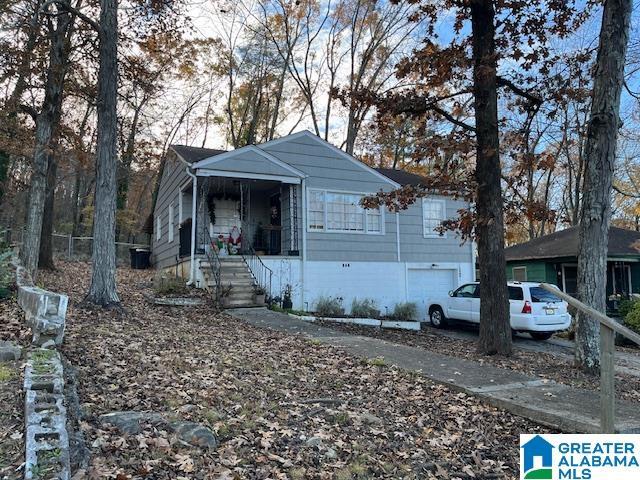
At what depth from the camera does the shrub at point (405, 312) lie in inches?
647

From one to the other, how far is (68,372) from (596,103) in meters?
8.27

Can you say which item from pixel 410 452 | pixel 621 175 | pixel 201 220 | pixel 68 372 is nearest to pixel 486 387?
pixel 410 452

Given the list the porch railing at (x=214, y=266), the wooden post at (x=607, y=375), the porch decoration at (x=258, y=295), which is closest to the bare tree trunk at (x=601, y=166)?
the wooden post at (x=607, y=375)

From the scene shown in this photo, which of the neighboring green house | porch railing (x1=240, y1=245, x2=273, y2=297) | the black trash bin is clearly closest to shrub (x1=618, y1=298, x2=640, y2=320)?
the neighboring green house

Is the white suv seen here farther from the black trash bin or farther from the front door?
the black trash bin

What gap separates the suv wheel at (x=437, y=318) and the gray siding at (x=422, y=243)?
7.19ft

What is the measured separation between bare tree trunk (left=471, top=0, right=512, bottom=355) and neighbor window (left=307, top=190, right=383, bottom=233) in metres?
7.20

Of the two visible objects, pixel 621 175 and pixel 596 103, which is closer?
pixel 596 103

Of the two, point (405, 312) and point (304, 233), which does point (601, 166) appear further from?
point (405, 312)

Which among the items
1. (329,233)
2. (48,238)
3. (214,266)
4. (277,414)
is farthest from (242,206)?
(277,414)

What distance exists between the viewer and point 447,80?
1008 cm

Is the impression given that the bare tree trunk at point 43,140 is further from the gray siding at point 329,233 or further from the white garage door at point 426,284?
the white garage door at point 426,284

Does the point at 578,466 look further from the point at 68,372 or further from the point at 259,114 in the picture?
the point at 259,114

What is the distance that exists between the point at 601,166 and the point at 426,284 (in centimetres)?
1069
